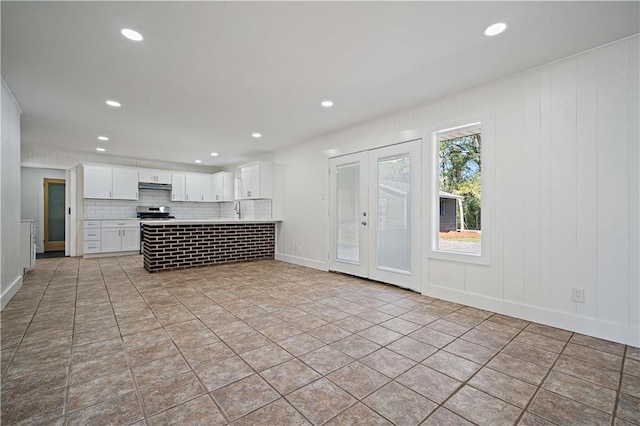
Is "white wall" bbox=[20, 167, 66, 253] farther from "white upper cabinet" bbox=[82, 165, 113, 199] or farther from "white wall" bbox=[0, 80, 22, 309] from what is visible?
"white wall" bbox=[0, 80, 22, 309]

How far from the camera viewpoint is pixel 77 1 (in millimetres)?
2008

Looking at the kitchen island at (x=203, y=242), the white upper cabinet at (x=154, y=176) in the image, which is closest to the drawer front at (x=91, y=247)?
the kitchen island at (x=203, y=242)

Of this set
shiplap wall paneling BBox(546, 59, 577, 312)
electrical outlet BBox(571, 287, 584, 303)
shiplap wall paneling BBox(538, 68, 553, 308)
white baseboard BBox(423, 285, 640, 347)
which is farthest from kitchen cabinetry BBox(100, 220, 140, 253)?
electrical outlet BBox(571, 287, 584, 303)

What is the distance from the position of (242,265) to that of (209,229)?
3.25ft

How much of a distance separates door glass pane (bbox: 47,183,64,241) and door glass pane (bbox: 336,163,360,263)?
27.0 ft

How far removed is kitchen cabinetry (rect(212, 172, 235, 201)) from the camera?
8422 millimetres

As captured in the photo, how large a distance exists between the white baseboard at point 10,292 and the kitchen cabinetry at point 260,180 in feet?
13.4

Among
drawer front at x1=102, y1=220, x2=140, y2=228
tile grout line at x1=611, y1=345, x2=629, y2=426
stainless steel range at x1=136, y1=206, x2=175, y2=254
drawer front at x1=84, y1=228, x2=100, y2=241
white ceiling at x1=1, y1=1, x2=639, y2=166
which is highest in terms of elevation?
white ceiling at x1=1, y1=1, x2=639, y2=166

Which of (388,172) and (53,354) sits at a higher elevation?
(388,172)

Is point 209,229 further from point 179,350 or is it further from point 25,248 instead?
point 179,350

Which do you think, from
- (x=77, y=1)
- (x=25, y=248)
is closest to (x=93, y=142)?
(x=25, y=248)

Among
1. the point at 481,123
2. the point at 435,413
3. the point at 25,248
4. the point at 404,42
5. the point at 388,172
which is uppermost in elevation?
the point at 404,42

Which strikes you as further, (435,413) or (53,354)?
(53,354)

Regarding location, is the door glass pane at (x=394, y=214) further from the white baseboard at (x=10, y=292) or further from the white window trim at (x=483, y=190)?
the white baseboard at (x=10, y=292)
